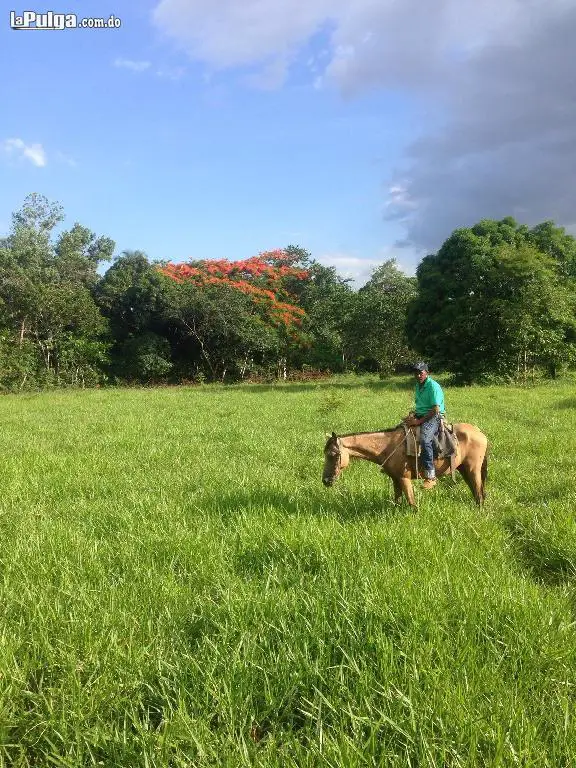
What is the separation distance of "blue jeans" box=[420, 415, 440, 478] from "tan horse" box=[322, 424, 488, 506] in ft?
0.45

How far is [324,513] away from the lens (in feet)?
18.8

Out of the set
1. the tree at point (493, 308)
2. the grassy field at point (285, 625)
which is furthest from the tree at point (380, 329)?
the grassy field at point (285, 625)

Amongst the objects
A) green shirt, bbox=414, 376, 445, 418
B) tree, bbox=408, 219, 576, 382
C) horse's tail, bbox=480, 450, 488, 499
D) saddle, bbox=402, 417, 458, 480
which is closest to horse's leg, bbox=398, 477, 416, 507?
saddle, bbox=402, 417, 458, 480

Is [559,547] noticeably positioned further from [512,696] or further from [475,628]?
[512,696]

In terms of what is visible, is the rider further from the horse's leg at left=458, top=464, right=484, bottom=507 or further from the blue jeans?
the horse's leg at left=458, top=464, right=484, bottom=507

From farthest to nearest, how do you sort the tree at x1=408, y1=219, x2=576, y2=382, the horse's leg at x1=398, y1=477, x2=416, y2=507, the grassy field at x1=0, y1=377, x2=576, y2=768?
the tree at x1=408, y1=219, x2=576, y2=382, the horse's leg at x1=398, y1=477, x2=416, y2=507, the grassy field at x1=0, y1=377, x2=576, y2=768

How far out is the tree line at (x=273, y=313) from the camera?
78.9ft

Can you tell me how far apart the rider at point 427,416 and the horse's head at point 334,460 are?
0.92 meters

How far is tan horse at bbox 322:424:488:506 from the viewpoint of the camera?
20.1 ft

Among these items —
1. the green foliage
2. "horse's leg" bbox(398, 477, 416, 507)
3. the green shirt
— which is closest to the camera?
"horse's leg" bbox(398, 477, 416, 507)

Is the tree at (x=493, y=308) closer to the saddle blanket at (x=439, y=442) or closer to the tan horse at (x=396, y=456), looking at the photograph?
the tan horse at (x=396, y=456)

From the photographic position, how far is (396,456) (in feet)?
20.5

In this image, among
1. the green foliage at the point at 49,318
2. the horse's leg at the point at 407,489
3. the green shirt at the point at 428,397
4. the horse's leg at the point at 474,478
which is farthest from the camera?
the green foliage at the point at 49,318

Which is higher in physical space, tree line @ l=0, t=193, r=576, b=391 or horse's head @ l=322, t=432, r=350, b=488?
tree line @ l=0, t=193, r=576, b=391
